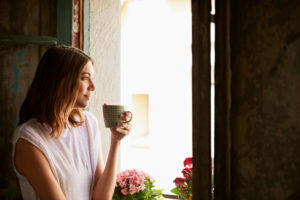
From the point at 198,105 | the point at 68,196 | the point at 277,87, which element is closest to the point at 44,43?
the point at 68,196

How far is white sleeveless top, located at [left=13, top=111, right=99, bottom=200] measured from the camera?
0.96 meters

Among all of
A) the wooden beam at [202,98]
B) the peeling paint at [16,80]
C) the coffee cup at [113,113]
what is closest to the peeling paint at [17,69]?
the peeling paint at [16,80]

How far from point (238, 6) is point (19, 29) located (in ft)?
3.83

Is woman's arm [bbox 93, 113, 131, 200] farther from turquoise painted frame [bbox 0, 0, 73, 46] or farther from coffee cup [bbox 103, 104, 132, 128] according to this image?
turquoise painted frame [bbox 0, 0, 73, 46]

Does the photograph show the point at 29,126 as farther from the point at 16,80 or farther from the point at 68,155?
the point at 16,80

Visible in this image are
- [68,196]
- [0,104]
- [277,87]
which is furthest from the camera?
[0,104]

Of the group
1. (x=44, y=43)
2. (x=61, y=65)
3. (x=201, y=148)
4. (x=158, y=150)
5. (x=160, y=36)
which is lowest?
(x=158, y=150)

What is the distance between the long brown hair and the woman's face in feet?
0.06

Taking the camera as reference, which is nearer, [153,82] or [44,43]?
[44,43]

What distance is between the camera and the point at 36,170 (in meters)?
0.91

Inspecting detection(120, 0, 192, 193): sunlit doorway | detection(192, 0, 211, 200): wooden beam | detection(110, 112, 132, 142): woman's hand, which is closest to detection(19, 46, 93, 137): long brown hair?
detection(110, 112, 132, 142): woman's hand

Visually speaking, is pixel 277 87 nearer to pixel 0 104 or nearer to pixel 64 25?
pixel 64 25

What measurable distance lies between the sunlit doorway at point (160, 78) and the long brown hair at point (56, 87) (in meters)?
5.00

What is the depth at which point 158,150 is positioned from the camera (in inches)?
256
